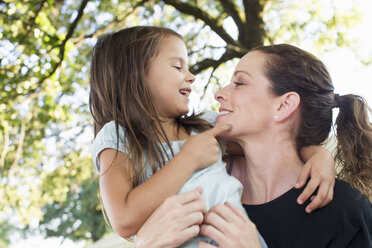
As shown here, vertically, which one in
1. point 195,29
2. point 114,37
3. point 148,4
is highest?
point 114,37

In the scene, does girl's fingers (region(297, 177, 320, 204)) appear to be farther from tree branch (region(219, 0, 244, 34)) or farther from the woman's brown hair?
tree branch (region(219, 0, 244, 34))

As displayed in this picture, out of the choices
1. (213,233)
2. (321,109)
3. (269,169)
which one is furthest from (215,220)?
(321,109)

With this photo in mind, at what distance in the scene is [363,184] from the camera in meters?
2.46

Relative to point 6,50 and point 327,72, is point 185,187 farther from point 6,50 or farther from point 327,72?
point 6,50

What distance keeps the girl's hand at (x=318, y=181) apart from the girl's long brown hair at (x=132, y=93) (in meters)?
0.61

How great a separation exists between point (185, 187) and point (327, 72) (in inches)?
41.9

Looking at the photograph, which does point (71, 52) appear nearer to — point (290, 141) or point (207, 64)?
point (207, 64)

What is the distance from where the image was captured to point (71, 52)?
23.3 ft

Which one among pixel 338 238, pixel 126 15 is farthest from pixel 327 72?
pixel 126 15

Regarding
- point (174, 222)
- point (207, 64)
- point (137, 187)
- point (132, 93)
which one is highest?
point (132, 93)

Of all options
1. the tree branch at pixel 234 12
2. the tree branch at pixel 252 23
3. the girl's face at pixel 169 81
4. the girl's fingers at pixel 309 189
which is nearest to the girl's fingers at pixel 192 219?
the girl's fingers at pixel 309 189

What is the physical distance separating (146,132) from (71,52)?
17.3ft

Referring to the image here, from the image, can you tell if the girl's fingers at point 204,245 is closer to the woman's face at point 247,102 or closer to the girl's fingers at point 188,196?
the girl's fingers at point 188,196

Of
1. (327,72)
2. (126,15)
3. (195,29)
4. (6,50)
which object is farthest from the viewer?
(195,29)
